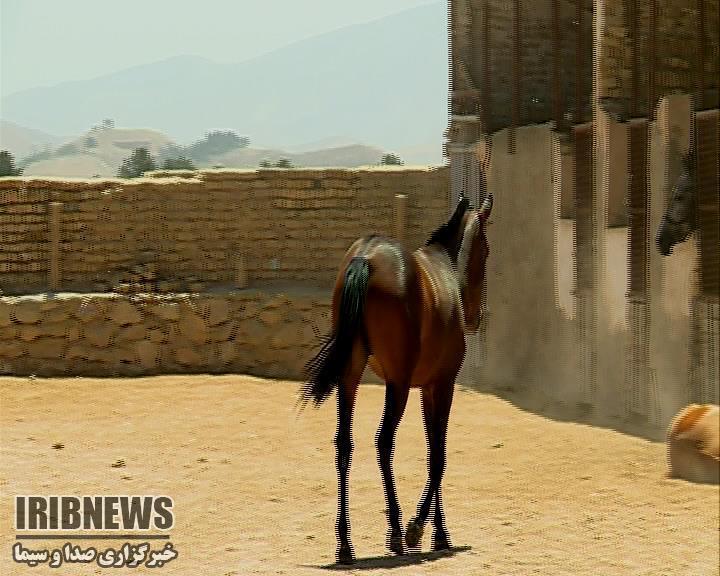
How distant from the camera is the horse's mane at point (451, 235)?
815 cm

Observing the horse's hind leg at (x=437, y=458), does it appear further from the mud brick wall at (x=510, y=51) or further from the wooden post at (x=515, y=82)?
the mud brick wall at (x=510, y=51)

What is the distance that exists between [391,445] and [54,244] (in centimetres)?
1017

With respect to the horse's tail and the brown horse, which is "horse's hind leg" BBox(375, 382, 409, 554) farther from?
the horse's tail

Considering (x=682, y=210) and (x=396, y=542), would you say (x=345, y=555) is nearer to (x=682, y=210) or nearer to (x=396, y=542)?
(x=396, y=542)

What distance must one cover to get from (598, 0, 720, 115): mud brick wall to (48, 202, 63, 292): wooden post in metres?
7.86

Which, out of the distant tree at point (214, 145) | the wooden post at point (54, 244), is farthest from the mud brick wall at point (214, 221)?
the distant tree at point (214, 145)

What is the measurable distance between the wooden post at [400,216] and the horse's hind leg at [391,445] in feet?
30.2

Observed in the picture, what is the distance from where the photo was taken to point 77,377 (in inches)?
619

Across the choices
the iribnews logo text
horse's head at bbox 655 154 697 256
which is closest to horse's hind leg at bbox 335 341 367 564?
the iribnews logo text

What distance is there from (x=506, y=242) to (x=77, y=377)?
20.0 ft

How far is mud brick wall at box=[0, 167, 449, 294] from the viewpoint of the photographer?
53.6 ft

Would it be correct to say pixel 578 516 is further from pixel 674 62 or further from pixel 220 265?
pixel 220 265

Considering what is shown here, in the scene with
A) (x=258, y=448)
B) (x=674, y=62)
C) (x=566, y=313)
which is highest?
(x=674, y=62)

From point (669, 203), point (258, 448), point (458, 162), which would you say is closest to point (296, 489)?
point (258, 448)
